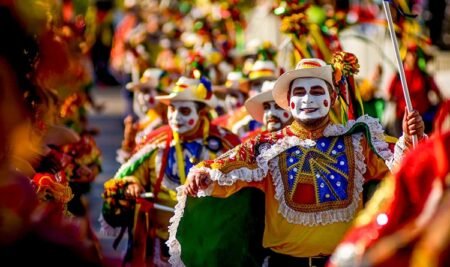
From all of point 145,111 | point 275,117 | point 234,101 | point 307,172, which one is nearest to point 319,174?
point 307,172

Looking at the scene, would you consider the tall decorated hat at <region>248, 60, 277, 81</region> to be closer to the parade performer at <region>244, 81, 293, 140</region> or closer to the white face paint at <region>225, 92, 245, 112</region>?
the white face paint at <region>225, 92, 245, 112</region>

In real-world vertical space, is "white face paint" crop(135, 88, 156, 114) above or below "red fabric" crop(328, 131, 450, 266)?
above

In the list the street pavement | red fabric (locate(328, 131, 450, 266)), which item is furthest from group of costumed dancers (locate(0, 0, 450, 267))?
the street pavement

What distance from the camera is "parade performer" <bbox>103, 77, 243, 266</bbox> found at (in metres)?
8.39

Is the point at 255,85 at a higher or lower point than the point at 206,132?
higher

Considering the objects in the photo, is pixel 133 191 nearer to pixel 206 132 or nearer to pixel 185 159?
pixel 185 159

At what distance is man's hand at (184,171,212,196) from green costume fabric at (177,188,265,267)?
0.38 metres

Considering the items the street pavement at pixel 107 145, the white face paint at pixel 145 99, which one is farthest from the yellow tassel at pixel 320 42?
the street pavement at pixel 107 145

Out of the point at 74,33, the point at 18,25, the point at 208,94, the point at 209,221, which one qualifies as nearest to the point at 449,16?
the point at 74,33

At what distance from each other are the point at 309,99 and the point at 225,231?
39.6 inches

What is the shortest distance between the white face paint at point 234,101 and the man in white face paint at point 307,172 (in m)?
4.58

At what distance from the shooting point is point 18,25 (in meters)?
4.47

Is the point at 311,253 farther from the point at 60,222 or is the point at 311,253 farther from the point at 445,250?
the point at 445,250

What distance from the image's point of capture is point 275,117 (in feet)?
27.7
